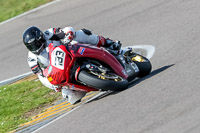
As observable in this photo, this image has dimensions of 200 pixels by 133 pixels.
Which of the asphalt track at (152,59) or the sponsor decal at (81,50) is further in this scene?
the sponsor decal at (81,50)

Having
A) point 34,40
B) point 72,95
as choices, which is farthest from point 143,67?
point 34,40

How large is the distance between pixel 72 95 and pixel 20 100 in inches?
92.0

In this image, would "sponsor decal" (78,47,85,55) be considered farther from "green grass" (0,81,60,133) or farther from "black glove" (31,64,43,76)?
"green grass" (0,81,60,133)

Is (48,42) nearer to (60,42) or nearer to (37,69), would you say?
(60,42)

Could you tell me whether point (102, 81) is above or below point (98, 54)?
below

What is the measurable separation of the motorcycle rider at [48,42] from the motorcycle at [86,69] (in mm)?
170

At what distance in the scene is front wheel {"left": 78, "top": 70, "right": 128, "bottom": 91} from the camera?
717 centimetres

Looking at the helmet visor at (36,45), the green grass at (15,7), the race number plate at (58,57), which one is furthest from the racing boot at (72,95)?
the green grass at (15,7)

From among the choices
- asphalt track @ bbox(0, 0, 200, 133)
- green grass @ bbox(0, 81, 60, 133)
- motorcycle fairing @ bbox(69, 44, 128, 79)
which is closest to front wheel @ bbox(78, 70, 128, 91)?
asphalt track @ bbox(0, 0, 200, 133)

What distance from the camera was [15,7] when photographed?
51.2ft

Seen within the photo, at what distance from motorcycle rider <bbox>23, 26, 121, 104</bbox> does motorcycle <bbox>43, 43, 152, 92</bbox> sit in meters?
0.17

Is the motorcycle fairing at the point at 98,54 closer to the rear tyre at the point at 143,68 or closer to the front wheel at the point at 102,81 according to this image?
the front wheel at the point at 102,81

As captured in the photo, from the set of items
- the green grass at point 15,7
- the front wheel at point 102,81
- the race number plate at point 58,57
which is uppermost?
the race number plate at point 58,57

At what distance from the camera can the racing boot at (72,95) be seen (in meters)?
8.00
